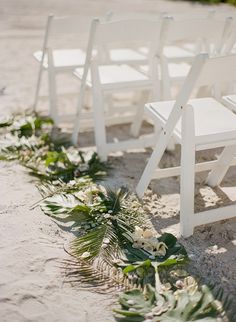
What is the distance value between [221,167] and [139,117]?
52.1 inches

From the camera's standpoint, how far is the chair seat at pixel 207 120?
2.97m

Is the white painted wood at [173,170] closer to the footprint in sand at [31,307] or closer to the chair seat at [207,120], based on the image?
the chair seat at [207,120]

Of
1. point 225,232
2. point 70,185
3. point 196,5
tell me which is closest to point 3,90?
point 70,185

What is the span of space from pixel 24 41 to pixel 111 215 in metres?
5.32

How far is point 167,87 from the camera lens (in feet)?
14.0

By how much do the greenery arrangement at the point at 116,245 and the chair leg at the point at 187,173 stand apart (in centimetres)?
18

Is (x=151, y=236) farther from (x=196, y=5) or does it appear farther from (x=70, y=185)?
(x=196, y=5)

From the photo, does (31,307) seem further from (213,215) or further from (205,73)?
(205,73)

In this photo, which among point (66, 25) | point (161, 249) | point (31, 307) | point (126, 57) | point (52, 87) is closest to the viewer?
point (31, 307)

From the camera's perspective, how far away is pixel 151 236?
3.07 m

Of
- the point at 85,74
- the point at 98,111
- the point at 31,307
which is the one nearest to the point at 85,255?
the point at 31,307

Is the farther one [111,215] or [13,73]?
[13,73]

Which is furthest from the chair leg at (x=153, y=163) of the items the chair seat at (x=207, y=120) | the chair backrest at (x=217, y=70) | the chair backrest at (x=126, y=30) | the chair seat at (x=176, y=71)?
the chair seat at (x=176, y=71)

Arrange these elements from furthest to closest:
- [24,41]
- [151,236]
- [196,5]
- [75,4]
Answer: [196,5]
[75,4]
[24,41]
[151,236]
